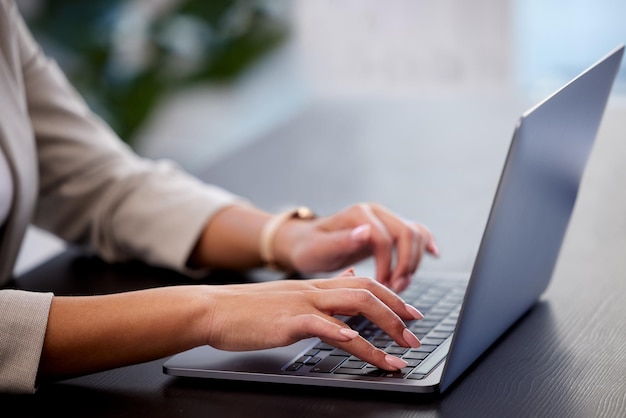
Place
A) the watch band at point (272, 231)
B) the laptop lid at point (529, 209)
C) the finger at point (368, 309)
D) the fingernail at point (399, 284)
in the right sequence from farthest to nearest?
the watch band at point (272, 231) → the fingernail at point (399, 284) → the finger at point (368, 309) → the laptop lid at point (529, 209)

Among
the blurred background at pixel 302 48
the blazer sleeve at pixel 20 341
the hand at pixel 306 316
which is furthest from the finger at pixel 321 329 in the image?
the blurred background at pixel 302 48

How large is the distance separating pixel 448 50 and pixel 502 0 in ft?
1.01

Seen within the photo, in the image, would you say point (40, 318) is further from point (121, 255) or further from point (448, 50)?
point (448, 50)

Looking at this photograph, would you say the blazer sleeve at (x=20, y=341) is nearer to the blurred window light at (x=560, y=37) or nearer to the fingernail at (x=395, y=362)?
the fingernail at (x=395, y=362)

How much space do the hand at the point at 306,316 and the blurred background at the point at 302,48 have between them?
8.15 ft

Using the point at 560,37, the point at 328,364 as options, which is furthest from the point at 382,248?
the point at 560,37

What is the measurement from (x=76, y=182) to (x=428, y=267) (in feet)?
1.78

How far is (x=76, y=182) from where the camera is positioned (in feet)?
4.69

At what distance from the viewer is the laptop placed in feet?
2.55

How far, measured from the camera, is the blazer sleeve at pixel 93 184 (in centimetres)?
137

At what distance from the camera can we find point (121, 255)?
1379 mm

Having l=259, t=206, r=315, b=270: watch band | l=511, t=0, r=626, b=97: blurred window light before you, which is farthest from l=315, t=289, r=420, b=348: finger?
l=511, t=0, r=626, b=97: blurred window light

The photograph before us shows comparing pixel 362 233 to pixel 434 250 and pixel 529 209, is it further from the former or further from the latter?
pixel 529 209

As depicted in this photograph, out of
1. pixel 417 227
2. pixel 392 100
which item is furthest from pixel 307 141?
pixel 417 227
